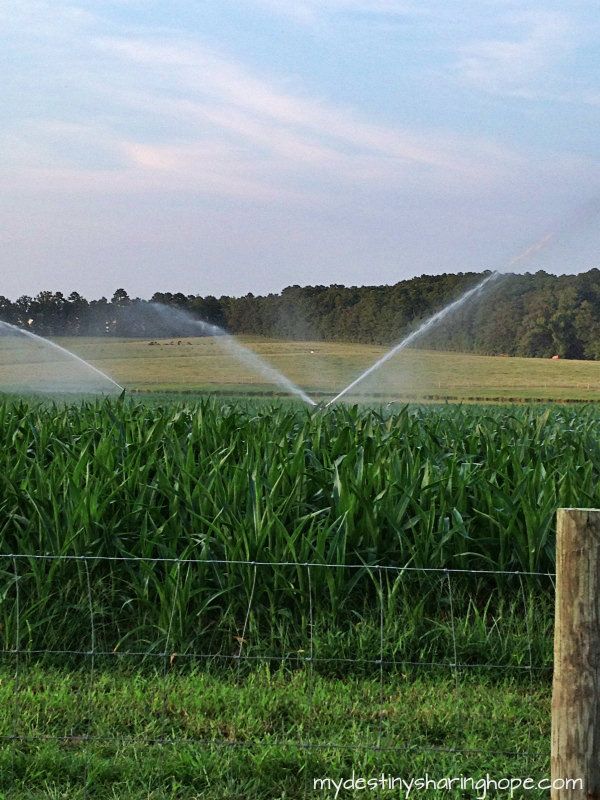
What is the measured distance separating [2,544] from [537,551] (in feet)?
9.65

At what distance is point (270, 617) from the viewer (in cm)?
475

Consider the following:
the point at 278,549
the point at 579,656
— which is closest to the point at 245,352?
the point at 278,549

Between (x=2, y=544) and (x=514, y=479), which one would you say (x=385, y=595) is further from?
(x=2, y=544)

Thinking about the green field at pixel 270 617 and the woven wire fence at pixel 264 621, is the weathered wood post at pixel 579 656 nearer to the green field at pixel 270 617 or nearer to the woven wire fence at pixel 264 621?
the green field at pixel 270 617

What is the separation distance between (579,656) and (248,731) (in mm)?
1594

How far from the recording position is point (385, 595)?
4.82m

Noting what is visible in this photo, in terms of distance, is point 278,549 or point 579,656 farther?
point 278,549

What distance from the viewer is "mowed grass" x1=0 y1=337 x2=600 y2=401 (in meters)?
22.5

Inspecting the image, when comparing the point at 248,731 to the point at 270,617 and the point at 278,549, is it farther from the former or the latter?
the point at 278,549

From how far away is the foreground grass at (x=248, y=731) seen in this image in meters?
3.59

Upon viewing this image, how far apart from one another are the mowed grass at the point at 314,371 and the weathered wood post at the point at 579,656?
16248mm

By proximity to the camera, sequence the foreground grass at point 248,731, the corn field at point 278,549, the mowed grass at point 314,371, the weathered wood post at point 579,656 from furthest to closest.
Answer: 1. the mowed grass at point 314,371
2. the corn field at point 278,549
3. the foreground grass at point 248,731
4. the weathered wood post at point 579,656

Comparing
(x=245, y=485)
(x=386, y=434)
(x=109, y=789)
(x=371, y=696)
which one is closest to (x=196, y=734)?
(x=109, y=789)

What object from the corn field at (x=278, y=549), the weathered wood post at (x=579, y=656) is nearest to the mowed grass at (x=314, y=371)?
the corn field at (x=278, y=549)
